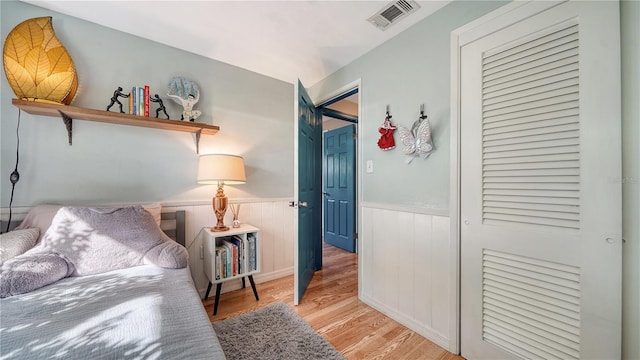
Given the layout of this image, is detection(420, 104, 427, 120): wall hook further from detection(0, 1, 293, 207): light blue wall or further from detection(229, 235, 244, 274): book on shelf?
detection(229, 235, 244, 274): book on shelf

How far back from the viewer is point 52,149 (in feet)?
5.30

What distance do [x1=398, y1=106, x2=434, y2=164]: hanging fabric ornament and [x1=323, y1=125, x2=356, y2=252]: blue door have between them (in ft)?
6.10

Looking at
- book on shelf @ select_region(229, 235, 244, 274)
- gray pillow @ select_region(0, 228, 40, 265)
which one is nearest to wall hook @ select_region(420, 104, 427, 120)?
book on shelf @ select_region(229, 235, 244, 274)

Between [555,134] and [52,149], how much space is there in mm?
3075

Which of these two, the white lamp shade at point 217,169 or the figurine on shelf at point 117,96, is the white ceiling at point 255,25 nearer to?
the figurine on shelf at point 117,96

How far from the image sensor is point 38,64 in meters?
1.51

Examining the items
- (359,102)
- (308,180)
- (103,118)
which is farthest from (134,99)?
(359,102)

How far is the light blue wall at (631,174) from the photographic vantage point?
944 millimetres

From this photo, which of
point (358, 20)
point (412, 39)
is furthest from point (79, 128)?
point (412, 39)

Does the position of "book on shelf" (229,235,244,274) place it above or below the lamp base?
below

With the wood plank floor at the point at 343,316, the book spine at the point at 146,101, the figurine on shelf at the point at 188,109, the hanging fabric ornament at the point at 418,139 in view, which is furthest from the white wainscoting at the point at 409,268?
the book spine at the point at 146,101

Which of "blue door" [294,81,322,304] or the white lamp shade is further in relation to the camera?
"blue door" [294,81,322,304]

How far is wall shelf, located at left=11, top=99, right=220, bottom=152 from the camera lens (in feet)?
4.77

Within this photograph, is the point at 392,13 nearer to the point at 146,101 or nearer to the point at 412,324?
the point at 146,101
